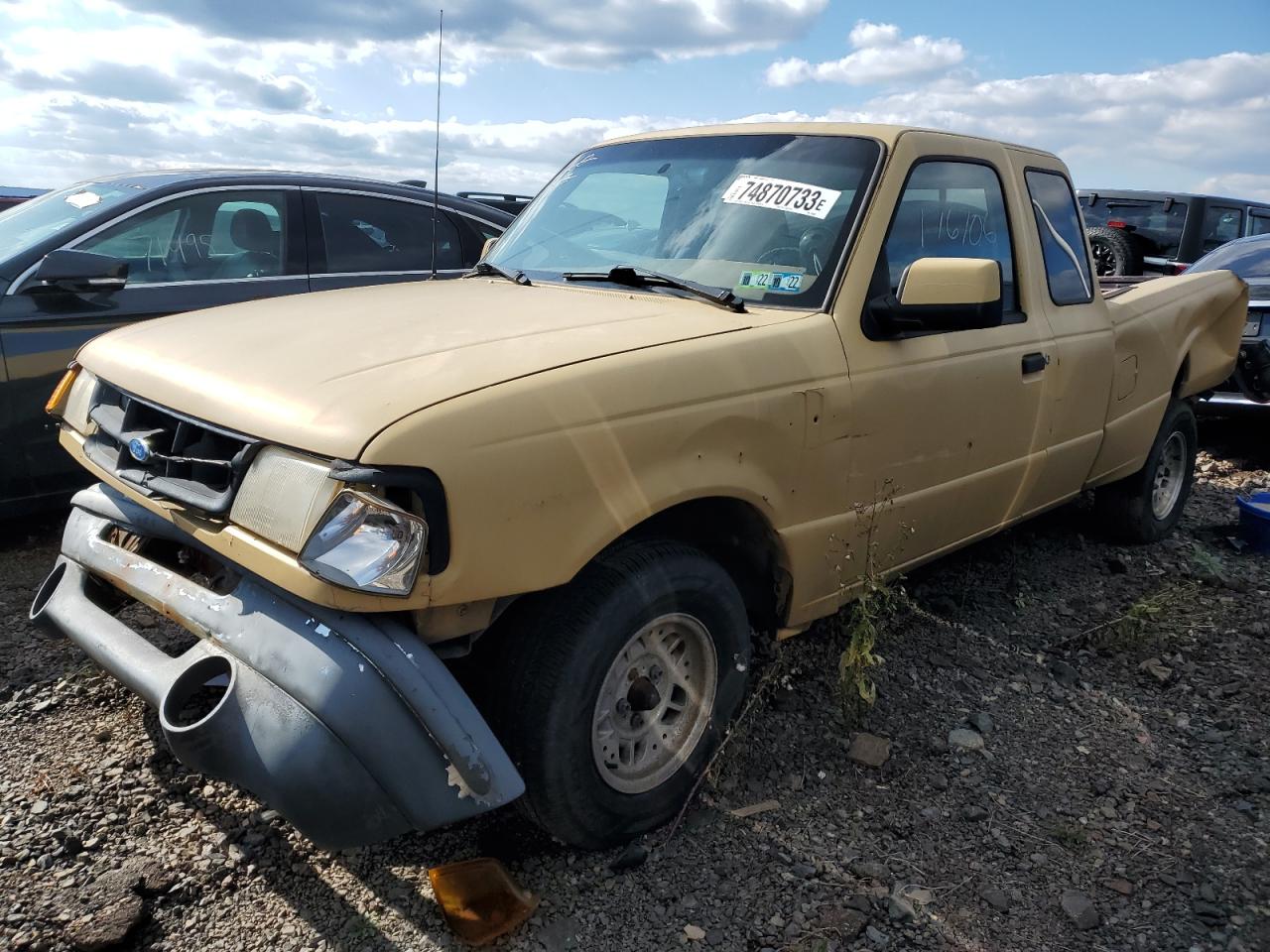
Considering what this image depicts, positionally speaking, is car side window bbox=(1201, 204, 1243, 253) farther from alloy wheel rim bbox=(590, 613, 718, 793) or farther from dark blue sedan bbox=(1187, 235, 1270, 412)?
alloy wheel rim bbox=(590, 613, 718, 793)

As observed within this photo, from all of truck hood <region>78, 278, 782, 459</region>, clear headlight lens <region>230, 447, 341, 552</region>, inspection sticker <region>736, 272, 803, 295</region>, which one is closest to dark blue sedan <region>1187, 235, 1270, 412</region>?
inspection sticker <region>736, 272, 803, 295</region>

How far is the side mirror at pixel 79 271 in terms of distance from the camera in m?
4.23

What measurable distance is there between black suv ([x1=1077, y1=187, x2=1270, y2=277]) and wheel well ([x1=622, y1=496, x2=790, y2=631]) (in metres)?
9.36

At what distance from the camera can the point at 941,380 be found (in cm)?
317

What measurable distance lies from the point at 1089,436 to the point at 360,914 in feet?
11.1

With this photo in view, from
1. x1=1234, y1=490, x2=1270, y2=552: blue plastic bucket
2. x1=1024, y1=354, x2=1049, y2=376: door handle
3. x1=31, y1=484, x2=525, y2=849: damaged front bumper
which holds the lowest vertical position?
x1=1234, y1=490, x2=1270, y2=552: blue plastic bucket

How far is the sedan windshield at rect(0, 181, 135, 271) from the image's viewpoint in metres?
4.52

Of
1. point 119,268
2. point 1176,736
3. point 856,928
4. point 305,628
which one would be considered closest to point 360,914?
point 305,628

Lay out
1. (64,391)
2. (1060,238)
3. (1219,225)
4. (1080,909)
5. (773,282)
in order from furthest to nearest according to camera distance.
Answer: (1219,225) < (1060,238) < (64,391) < (773,282) < (1080,909)

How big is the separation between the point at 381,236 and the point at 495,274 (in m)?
2.16

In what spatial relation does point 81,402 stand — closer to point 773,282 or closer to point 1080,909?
point 773,282

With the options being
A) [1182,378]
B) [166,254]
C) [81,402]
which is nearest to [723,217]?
[81,402]

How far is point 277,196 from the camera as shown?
16.7 ft

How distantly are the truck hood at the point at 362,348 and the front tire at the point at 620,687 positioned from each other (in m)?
0.57
